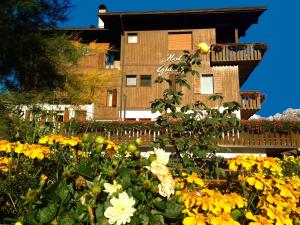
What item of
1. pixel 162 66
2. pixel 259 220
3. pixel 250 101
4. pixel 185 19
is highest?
pixel 185 19

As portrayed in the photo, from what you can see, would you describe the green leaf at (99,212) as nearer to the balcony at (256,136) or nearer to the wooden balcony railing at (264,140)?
the balcony at (256,136)

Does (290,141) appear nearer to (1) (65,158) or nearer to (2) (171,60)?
(2) (171,60)

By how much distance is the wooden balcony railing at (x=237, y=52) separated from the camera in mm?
23594

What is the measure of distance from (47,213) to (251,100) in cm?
2367

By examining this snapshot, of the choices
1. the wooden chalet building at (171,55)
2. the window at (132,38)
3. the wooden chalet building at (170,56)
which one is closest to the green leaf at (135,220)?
the wooden chalet building at (170,56)

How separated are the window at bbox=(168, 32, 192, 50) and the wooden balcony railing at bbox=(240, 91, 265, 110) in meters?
5.07

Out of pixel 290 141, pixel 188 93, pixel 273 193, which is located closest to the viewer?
pixel 273 193

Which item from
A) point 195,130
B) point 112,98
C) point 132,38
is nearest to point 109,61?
point 132,38

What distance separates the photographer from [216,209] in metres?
2.05

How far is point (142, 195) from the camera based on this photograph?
6.49 ft

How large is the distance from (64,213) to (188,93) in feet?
76.4

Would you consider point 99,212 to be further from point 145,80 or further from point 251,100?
point 145,80

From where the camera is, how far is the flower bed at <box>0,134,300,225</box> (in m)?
1.95

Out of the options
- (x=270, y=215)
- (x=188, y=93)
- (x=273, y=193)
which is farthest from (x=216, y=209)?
(x=188, y=93)
